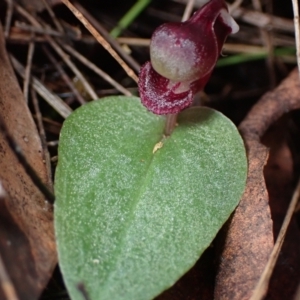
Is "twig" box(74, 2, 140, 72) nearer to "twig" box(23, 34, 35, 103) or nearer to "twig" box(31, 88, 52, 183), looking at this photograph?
"twig" box(23, 34, 35, 103)

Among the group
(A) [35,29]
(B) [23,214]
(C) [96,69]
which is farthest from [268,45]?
(B) [23,214]

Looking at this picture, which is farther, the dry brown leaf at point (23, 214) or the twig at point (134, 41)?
the twig at point (134, 41)

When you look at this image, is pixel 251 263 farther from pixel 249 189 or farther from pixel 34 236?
pixel 34 236

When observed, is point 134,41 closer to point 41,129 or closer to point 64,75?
point 64,75

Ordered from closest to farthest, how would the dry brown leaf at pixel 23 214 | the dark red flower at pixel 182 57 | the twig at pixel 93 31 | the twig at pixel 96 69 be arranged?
the dry brown leaf at pixel 23 214
the dark red flower at pixel 182 57
the twig at pixel 93 31
the twig at pixel 96 69

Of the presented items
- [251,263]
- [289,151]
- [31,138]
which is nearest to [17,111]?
[31,138]

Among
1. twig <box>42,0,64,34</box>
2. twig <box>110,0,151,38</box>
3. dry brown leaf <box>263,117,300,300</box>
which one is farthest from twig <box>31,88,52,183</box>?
dry brown leaf <box>263,117,300,300</box>

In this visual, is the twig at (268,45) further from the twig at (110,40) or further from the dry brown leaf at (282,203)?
the twig at (110,40)

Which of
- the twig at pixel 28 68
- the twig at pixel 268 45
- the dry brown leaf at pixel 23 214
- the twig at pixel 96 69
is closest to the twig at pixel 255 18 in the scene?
the twig at pixel 268 45

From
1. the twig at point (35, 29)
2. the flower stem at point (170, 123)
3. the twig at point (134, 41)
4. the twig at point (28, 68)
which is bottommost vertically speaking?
the flower stem at point (170, 123)
